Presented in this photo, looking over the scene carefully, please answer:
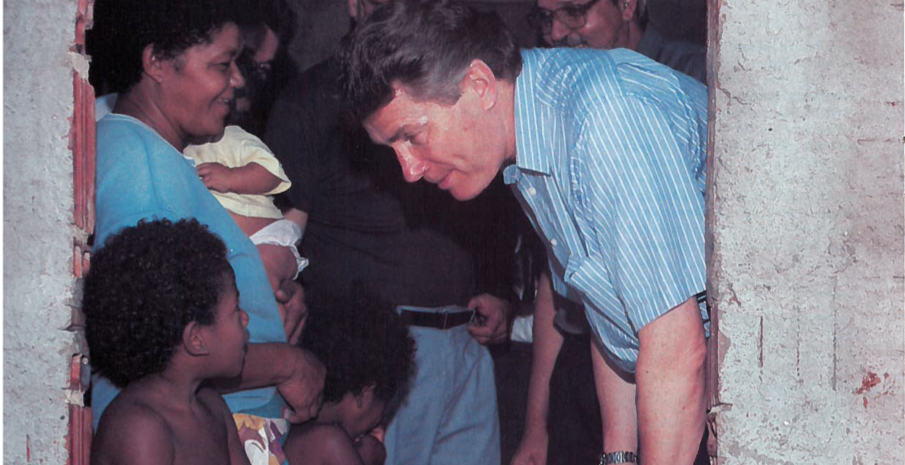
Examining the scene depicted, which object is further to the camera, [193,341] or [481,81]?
[193,341]

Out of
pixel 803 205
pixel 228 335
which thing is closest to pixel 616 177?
pixel 803 205

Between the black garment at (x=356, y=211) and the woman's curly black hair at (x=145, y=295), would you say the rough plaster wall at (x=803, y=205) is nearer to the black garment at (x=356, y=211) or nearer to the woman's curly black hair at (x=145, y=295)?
the woman's curly black hair at (x=145, y=295)

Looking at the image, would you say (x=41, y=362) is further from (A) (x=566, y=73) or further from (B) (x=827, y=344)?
(B) (x=827, y=344)

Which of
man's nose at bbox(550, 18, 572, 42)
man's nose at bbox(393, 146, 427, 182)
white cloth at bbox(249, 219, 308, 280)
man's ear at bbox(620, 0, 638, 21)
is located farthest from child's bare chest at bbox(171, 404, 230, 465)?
man's ear at bbox(620, 0, 638, 21)

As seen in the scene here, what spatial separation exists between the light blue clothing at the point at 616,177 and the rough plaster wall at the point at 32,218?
3.98ft

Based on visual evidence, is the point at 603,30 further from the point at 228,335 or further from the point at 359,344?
the point at 228,335

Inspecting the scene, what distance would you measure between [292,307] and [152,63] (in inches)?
47.7

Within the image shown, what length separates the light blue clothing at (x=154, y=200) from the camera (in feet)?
10.1

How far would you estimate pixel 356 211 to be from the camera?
464 centimetres

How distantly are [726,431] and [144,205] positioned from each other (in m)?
1.72

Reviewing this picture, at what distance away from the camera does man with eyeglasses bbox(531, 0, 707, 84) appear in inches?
181

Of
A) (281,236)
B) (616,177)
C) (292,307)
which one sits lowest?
(292,307)

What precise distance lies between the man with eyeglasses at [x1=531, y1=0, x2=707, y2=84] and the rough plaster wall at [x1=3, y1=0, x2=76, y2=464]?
93.3 inches

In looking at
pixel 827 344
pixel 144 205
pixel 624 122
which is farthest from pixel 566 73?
pixel 144 205
